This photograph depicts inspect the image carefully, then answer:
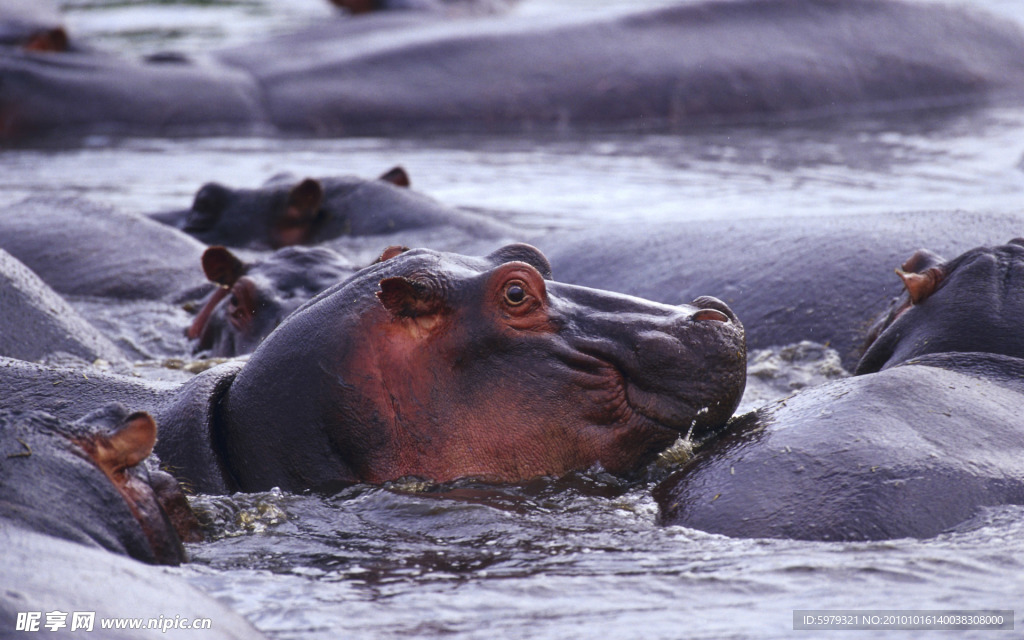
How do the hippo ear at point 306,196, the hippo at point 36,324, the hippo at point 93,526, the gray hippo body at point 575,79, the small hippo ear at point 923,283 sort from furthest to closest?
the gray hippo body at point 575,79, the hippo ear at point 306,196, the hippo at point 36,324, the small hippo ear at point 923,283, the hippo at point 93,526

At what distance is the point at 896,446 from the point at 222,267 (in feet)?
11.1

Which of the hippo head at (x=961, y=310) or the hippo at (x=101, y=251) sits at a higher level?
the hippo head at (x=961, y=310)

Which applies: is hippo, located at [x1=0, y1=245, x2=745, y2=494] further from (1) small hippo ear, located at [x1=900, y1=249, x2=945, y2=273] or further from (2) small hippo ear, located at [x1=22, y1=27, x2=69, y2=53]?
(2) small hippo ear, located at [x1=22, y1=27, x2=69, y2=53]

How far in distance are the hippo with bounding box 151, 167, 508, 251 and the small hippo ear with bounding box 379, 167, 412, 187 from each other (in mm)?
92

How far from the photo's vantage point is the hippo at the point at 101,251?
23.1 ft

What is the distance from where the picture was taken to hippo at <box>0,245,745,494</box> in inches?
155

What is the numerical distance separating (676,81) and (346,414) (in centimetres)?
806

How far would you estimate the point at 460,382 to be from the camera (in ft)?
13.1

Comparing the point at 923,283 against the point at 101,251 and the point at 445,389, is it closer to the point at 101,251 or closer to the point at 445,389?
the point at 445,389

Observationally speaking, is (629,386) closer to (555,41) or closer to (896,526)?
(896,526)

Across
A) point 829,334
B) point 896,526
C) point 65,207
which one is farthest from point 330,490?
point 65,207

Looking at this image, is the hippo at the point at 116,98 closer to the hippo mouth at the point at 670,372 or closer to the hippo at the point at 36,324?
the hippo at the point at 36,324

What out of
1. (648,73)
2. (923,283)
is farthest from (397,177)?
(923,283)

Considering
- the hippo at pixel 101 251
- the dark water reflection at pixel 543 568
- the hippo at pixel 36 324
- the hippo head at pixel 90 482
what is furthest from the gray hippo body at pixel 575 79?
the hippo head at pixel 90 482
